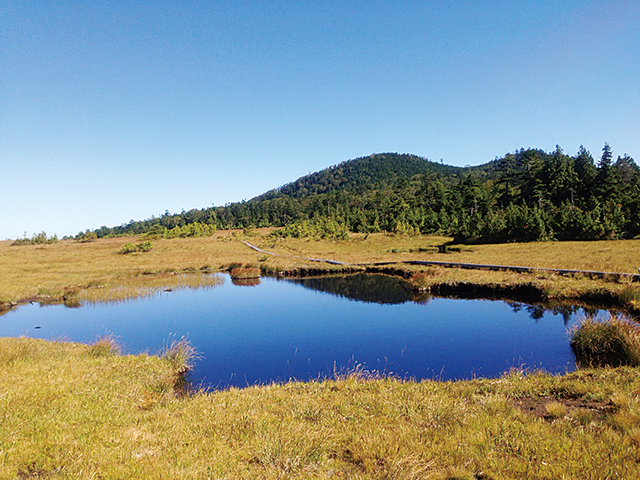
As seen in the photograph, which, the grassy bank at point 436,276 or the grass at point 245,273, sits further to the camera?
the grass at point 245,273

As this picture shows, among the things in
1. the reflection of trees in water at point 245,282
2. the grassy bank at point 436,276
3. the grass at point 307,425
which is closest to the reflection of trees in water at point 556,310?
the grassy bank at point 436,276

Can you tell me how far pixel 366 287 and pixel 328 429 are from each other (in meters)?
28.8

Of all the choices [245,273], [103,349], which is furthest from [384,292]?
[103,349]

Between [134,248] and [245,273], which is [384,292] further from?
[134,248]

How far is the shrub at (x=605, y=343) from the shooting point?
456 inches

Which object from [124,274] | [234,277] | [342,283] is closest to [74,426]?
[342,283]

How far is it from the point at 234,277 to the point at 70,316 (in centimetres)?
2202

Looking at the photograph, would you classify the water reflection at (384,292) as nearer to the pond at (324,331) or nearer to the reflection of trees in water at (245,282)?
the pond at (324,331)

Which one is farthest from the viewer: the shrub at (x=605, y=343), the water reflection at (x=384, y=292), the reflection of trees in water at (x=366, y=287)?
the reflection of trees in water at (x=366, y=287)

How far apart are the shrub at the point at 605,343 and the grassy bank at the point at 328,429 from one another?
96.0 inches

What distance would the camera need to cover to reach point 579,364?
1294 cm

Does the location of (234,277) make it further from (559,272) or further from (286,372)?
(559,272)

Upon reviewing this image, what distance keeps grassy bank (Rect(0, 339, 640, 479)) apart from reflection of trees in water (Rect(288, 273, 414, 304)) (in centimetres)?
1942

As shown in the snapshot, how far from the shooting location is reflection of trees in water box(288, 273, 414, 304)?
30.0m
